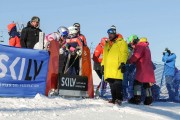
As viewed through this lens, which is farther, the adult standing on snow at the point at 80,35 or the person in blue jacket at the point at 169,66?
the person in blue jacket at the point at 169,66

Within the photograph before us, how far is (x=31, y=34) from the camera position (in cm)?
974

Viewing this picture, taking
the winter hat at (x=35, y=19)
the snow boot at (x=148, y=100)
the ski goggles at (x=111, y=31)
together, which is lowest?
the snow boot at (x=148, y=100)

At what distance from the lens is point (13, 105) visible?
24.1ft

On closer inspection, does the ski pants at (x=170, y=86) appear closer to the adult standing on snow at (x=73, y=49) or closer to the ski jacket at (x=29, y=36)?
the adult standing on snow at (x=73, y=49)

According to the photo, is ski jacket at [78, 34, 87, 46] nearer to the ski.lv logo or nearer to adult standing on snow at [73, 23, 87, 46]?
adult standing on snow at [73, 23, 87, 46]

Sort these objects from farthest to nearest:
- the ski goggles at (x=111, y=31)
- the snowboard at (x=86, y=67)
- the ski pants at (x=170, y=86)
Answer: the ski pants at (x=170, y=86) < the snowboard at (x=86, y=67) < the ski goggles at (x=111, y=31)

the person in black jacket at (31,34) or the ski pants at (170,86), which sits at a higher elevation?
the person in black jacket at (31,34)

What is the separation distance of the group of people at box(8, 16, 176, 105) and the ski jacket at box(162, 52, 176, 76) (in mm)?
2677

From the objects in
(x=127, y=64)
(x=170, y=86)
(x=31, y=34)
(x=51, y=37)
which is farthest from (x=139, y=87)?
(x=170, y=86)

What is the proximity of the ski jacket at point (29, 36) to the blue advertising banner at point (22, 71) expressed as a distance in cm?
75

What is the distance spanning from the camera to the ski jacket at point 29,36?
9.73 metres

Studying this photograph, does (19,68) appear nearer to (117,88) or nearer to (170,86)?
(117,88)

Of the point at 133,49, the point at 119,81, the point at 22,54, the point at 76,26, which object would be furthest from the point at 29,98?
the point at 133,49

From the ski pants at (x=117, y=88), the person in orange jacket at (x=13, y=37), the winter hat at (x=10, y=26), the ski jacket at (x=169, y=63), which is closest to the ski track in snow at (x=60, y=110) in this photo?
the ski pants at (x=117, y=88)
